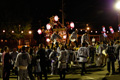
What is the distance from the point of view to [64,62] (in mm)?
9617

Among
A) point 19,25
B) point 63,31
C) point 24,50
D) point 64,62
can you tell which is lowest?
point 64,62

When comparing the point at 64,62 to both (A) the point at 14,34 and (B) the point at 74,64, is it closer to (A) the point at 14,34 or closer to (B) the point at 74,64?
(B) the point at 74,64

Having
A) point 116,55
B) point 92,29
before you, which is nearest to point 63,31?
point 116,55

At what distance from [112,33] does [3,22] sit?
29.7m

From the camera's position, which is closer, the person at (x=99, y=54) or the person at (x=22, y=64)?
the person at (x=22, y=64)

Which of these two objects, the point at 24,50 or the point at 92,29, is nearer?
the point at 24,50

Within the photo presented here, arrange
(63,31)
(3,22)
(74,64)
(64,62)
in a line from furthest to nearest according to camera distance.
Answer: (3,22) < (63,31) < (74,64) < (64,62)

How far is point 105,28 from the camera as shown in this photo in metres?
53.1

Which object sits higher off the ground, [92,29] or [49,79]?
[92,29]

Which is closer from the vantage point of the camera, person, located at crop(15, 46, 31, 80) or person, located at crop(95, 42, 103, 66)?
person, located at crop(15, 46, 31, 80)

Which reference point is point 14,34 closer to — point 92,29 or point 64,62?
point 92,29

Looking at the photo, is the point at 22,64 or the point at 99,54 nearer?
the point at 22,64

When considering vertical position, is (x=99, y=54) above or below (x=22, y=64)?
above

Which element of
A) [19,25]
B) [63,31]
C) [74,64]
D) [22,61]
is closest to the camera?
[22,61]
